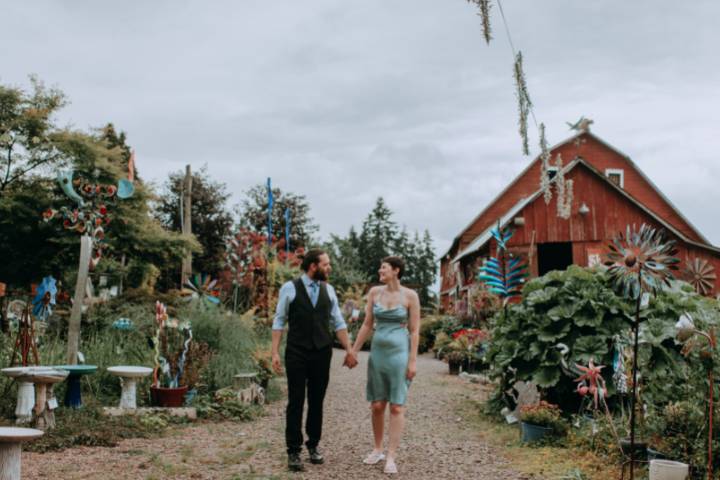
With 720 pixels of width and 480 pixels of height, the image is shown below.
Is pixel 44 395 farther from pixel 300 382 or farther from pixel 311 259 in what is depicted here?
pixel 311 259

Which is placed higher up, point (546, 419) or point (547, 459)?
point (546, 419)

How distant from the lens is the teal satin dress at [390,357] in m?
5.45

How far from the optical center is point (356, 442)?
6.77 meters

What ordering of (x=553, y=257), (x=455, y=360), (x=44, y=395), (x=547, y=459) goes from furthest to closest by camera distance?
(x=553, y=257)
(x=455, y=360)
(x=44, y=395)
(x=547, y=459)

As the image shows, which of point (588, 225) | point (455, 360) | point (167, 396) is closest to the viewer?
point (167, 396)

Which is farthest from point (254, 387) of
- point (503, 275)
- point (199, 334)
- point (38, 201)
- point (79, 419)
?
point (38, 201)

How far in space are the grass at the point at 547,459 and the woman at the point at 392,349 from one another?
1244 millimetres

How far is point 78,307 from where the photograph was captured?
8367 millimetres

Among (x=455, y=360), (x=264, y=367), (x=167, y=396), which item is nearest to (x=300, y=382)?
(x=167, y=396)

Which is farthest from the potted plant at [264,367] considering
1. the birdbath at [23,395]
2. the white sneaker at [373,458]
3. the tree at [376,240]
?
the tree at [376,240]

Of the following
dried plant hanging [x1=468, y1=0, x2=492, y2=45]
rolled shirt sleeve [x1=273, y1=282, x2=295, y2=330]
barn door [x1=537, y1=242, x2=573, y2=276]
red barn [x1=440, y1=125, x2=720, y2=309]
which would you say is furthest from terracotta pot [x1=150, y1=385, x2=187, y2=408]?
barn door [x1=537, y1=242, x2=573, y2=276]

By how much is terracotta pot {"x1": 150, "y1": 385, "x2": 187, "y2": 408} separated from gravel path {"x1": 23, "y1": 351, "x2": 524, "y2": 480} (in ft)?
2.08

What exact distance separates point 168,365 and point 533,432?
185 inches

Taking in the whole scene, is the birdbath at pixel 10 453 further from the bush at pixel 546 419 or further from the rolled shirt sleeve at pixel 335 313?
the bush at pixel 546 419
